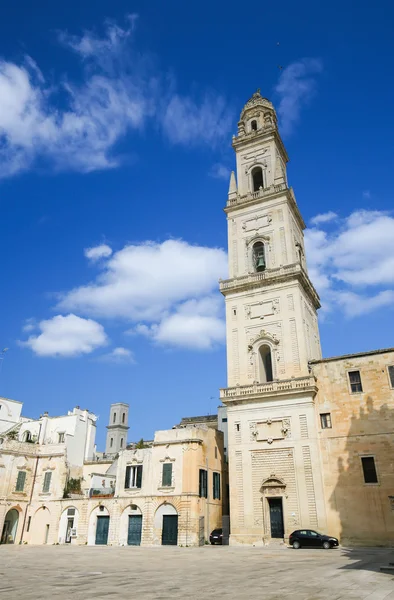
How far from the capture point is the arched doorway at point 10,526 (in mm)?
39656

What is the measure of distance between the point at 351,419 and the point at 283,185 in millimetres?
21073

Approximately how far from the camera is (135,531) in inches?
1366

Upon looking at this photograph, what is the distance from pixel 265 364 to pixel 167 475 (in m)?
11.7

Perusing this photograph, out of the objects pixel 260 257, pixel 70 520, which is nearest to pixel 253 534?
pixel 70 520

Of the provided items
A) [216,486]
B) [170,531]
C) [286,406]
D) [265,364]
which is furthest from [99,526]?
[265,364]

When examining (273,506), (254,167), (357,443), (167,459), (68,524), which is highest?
(254,167)

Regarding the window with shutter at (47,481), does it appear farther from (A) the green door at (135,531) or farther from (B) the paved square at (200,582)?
(B) the paved square at (200,582)

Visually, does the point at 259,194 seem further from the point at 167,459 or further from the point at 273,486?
the point at 273,486

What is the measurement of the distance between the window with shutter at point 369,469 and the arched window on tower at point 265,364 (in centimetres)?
901

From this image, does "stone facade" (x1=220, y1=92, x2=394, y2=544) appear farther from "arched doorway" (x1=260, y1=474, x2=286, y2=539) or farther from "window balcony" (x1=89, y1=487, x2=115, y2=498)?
"window balcony" (x1=89, y1=487, x2=115, y2=498)

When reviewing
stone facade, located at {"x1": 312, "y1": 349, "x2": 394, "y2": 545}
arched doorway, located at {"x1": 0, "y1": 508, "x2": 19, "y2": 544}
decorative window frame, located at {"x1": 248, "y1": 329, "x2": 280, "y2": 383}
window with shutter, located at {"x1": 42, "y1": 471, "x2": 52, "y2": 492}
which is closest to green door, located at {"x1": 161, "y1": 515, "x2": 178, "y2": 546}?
stone facade, located at {"x1": 312, "y1": 349, "x2": 394, "y2": 545}

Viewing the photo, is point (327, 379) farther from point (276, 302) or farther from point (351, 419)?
point (276, 302)

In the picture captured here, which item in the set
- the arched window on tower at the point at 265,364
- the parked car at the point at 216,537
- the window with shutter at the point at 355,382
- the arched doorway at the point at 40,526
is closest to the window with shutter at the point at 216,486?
the parked car at the point at 216,537

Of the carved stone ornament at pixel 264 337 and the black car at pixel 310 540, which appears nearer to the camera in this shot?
the black car at pixel 310 540
